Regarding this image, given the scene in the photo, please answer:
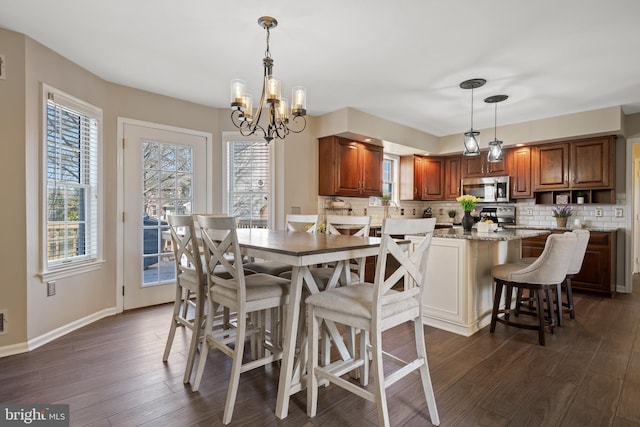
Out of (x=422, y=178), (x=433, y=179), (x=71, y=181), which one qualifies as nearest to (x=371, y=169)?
(x=422, y=178)

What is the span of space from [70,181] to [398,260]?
3.11 meters

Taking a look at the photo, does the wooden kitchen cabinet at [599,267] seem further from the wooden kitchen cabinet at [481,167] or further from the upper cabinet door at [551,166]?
the wooden kitchen cabinet at [481,167]

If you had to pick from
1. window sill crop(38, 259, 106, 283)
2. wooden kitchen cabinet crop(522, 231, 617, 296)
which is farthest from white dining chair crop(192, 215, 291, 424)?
wooden kitchen cabinet crop(522, 231, 617, 296)

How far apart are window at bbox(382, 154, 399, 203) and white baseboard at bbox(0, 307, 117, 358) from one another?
4.57 m

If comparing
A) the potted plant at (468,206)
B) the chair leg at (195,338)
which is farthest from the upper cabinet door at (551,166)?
the chair leg at (195,338)

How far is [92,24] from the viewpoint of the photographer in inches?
96.0

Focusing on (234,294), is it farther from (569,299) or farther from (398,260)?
(569,299)

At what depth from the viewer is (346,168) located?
4742mm

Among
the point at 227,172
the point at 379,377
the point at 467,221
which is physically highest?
the point at 227,172

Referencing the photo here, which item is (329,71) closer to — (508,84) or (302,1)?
(302,1)

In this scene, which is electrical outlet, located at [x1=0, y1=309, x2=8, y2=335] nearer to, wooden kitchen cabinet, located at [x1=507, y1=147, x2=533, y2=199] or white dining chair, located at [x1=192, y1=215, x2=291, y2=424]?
white dining chair, located at [x1=192, y1=215, x2=291, y2=424]

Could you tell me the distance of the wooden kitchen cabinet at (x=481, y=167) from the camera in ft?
17.8

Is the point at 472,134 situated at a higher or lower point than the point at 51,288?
higher

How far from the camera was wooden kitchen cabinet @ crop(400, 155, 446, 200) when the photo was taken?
605 cm
